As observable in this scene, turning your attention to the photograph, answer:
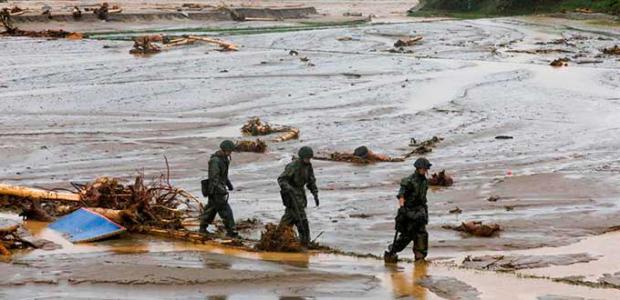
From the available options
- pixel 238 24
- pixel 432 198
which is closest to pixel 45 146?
pixel 432 198

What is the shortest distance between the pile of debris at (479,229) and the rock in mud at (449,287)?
10.0ft

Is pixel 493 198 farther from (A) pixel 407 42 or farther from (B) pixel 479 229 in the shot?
(A) pixel 407 42

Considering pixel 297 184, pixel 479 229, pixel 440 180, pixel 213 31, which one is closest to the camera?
pixel 297 184

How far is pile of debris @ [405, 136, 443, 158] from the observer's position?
24281 millimetres

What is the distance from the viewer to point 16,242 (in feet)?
46.8

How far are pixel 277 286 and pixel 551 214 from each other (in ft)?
23.4

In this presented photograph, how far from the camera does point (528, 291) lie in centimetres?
1291

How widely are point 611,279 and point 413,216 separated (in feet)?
9.15

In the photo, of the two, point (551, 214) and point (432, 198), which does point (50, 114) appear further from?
point (551, 214)

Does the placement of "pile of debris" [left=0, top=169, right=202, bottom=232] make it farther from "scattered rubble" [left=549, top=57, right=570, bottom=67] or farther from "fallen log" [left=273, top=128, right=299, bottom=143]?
"scattered rubble" [left=549, top=57, right=570, bottom=67]

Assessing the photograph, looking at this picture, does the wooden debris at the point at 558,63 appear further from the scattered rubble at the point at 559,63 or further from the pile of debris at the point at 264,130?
the pile of debris at the point at 264,130

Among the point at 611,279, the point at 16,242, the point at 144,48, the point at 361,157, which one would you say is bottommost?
the point at 611,279

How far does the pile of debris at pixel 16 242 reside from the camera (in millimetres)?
13962

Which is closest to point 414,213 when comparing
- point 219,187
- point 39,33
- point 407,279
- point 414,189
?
point 414,189
